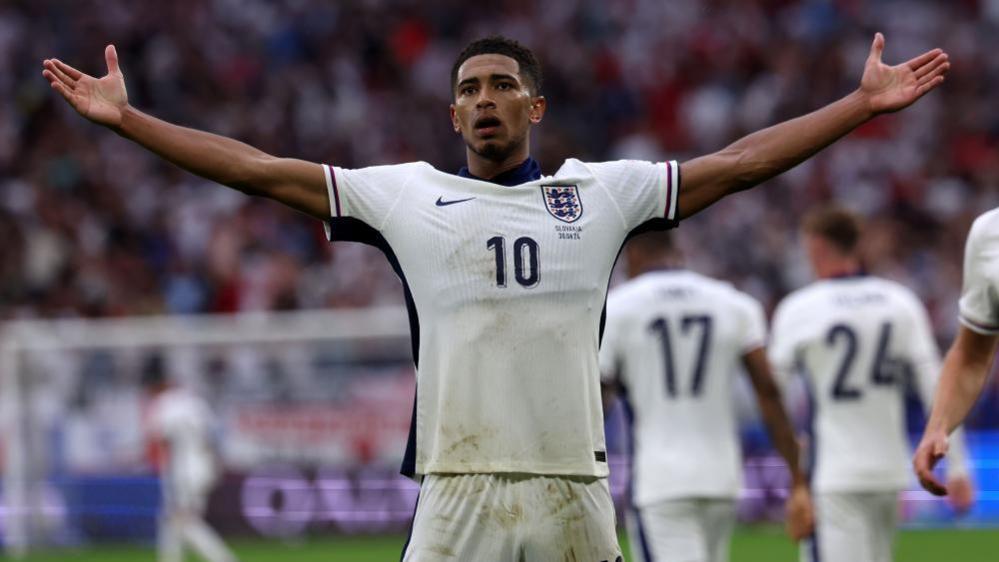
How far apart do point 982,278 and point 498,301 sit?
1873mm

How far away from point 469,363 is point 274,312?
15.8 meters

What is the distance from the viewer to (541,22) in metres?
24.6

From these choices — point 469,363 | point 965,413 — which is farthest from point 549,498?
point 965,413

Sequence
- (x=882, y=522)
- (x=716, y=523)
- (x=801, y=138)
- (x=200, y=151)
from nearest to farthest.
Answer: (x=200, y=151), (x=801, y=138), (x=716, y=523), (x=882, y=522)

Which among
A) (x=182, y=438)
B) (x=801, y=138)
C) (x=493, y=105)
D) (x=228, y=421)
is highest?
(x=228, y=421)

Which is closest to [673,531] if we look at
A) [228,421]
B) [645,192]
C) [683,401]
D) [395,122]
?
[683,401]

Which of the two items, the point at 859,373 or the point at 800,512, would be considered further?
the point at 859,373

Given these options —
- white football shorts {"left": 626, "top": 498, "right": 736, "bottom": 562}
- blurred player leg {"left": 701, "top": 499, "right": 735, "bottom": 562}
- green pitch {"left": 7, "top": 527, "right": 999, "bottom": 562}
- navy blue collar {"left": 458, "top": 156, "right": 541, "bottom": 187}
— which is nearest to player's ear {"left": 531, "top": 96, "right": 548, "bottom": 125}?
navy blue collar {"left": 458, "top": 156, "right": 541, "bottom": 187}

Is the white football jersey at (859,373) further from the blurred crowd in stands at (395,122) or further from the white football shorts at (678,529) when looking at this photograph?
the blurred crowd in stands at (395,122)

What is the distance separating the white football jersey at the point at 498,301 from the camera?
528 centimetres

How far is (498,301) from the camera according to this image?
5.29 m

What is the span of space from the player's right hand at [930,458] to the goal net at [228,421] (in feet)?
43.5

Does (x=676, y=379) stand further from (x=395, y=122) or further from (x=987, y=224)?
(x=395, y=122)

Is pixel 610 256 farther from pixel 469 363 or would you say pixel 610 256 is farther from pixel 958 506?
pixel 958 506
